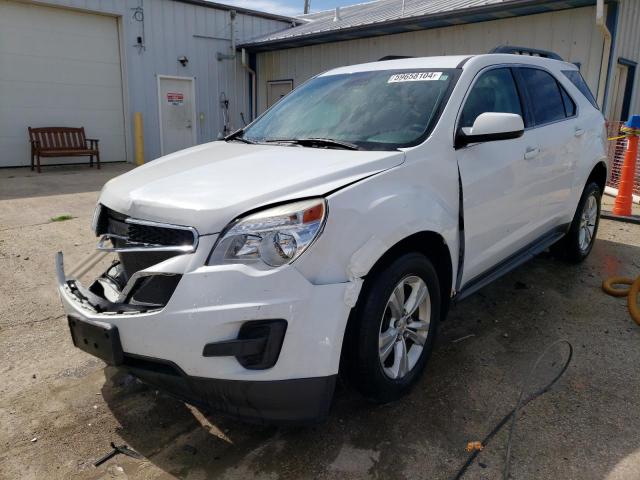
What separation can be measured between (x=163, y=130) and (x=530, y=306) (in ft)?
37.1

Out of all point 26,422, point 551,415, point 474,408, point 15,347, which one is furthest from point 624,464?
point 15,347

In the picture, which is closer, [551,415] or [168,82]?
[551,415]

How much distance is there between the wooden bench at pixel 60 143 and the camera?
429 inches

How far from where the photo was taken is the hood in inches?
86.4

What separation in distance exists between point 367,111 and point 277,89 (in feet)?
39.4

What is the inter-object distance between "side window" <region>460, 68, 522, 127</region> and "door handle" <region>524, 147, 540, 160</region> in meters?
0.29

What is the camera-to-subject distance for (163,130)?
13.4m

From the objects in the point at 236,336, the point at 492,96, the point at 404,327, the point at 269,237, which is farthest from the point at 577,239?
the point at 236,336

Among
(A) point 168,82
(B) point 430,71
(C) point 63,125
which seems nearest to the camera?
(B) point 430,71

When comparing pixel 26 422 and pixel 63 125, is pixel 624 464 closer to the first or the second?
pixel 26 422

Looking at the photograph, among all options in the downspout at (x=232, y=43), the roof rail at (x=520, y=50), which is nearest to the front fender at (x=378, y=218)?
the roof rail at (x=520, y=50)

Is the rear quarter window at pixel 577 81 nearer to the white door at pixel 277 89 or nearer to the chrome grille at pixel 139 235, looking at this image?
the chrome grille at pixel 139 235

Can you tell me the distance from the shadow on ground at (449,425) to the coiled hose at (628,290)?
0.59 feet

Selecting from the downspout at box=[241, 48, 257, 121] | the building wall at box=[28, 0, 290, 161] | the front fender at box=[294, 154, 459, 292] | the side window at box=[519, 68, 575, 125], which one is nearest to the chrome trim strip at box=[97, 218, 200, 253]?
the front fender at box=[294, 154, 459, 292]
